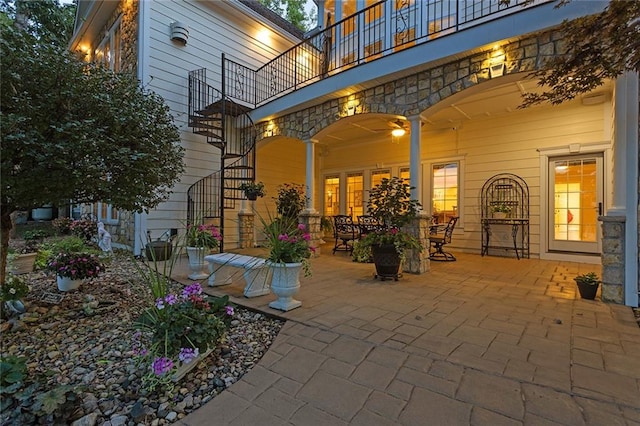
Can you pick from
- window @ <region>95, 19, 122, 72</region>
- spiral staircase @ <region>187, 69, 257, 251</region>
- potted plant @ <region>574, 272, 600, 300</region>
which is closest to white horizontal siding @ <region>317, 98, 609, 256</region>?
potted plant @ <region>574, 272, 600, 300</region>

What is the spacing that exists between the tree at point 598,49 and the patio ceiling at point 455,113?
4.61 feet

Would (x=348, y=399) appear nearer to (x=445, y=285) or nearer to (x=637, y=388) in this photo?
(x=637, y=388)

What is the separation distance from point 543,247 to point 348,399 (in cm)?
585

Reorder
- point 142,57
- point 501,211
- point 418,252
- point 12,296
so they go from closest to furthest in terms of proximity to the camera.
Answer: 1. point 12,296
2. point 418,252
3. point 142,57
4. point 501,211

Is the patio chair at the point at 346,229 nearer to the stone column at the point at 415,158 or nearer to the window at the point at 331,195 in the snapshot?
the stone column at the point at 415,158

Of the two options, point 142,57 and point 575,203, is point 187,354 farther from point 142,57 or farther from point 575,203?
point 575,203

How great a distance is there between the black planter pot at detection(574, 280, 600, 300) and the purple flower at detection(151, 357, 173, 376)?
4.04 meters

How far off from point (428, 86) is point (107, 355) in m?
4.79

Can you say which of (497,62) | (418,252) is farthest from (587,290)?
(497,62)

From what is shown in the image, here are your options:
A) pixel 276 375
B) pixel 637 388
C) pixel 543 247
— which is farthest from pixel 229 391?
pixel 543 247

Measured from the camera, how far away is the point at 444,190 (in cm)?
698

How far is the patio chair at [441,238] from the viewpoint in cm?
554

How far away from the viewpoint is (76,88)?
2391 mm

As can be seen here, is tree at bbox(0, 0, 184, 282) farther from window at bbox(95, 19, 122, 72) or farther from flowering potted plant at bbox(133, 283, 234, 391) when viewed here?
window at bbox(95, 19, 122, 72)
